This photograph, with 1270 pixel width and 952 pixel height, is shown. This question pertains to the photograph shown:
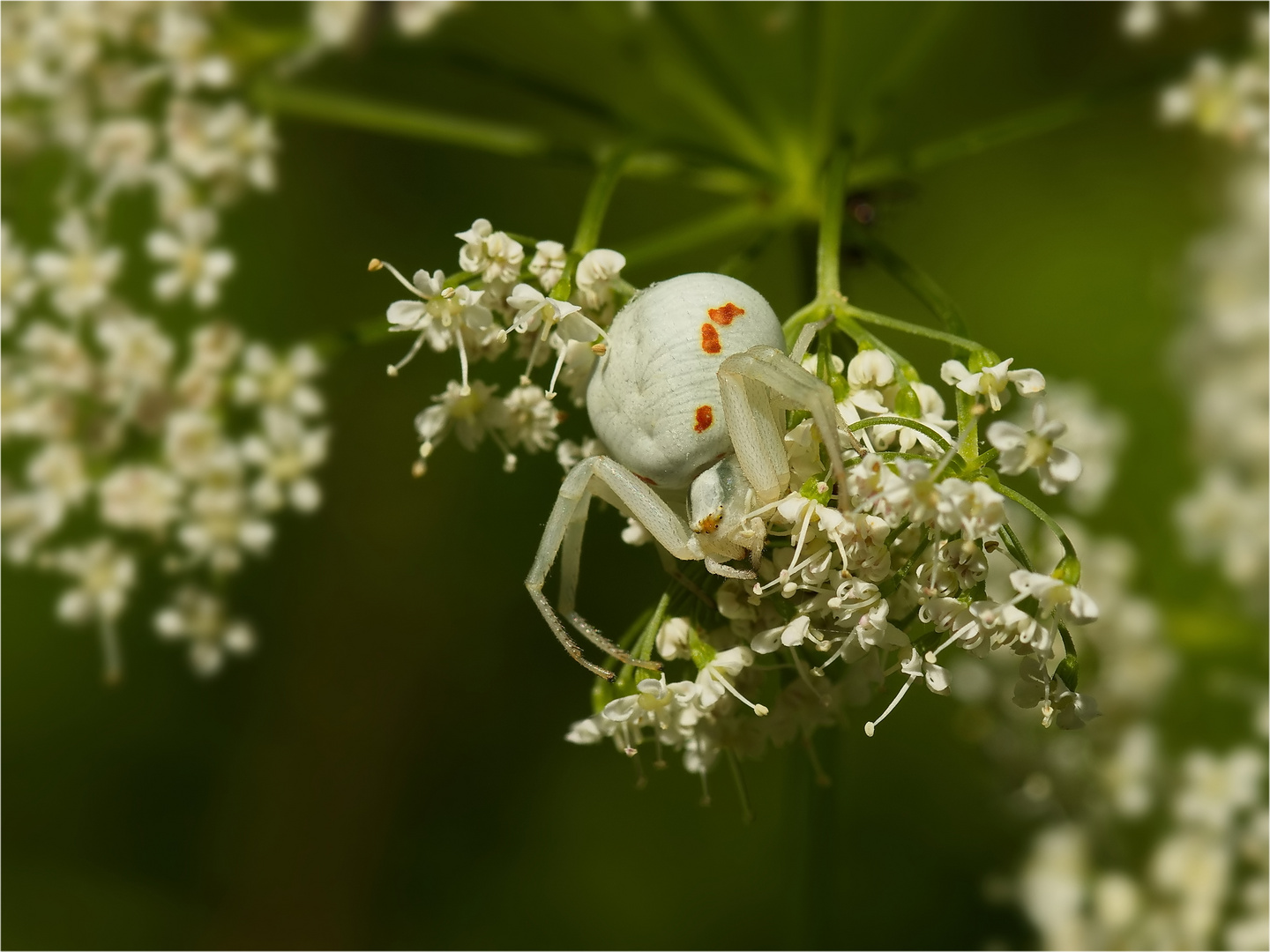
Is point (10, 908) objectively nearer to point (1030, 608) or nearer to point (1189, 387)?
→ point (1030, 608)

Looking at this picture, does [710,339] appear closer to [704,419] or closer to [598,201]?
[704,419]

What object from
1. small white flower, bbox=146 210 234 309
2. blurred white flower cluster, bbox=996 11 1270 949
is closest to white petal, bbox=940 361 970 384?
blurred white flower cluster, bbox=996 11 1270 949

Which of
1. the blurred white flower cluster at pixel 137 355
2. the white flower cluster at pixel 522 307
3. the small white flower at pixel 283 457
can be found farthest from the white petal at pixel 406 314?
the small white flower at pixel 283 457

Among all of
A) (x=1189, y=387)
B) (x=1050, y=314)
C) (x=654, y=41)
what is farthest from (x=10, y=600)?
(x=1189, y=387)

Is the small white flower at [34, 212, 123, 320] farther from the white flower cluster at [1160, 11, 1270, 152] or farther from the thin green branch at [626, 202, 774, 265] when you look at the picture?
the white flower cluster at [1160, 11, 1270, 152]

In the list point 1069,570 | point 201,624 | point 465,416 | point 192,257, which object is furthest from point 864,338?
point 201,624

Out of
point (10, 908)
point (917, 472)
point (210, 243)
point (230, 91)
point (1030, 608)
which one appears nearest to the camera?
point (917, 472)
